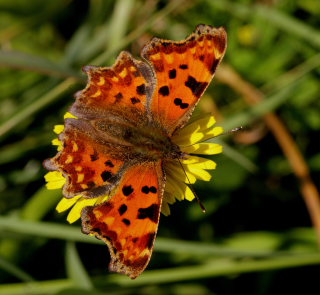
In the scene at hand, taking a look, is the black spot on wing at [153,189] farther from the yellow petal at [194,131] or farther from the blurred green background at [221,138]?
the blurred green background at [221,138]

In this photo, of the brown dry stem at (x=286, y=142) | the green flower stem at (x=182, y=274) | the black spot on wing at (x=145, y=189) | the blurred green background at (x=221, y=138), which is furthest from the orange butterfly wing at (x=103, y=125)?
the brown dry stem at (x=286, y=142)

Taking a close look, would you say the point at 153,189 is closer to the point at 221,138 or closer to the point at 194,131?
the point at 194,131

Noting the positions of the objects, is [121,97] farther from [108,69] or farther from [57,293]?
[57,293]

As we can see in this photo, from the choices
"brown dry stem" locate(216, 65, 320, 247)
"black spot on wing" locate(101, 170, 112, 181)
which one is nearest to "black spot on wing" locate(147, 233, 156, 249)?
"black spot on wing" locate(101, 170, 112, 181)

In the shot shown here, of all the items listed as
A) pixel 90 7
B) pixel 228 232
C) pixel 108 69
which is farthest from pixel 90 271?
pixel 90 7

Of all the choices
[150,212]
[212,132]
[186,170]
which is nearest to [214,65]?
[212,132]

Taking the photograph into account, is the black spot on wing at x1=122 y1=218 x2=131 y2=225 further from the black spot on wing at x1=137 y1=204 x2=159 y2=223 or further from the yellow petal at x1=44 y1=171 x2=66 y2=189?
the yellow petal at x1=44 y1=171 x2=66 y2=189
